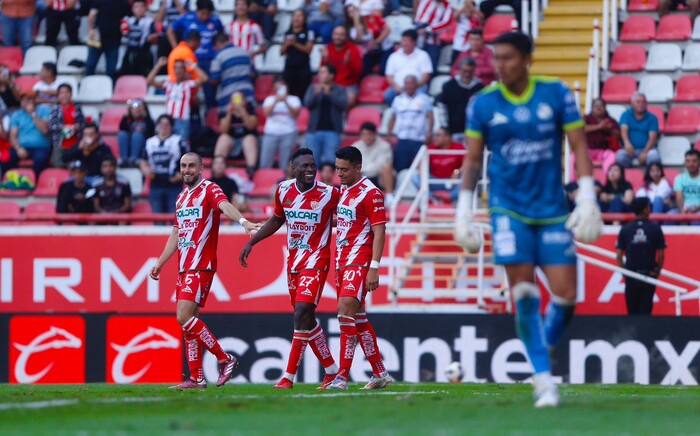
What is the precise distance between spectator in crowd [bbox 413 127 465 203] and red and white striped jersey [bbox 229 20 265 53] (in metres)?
4.38

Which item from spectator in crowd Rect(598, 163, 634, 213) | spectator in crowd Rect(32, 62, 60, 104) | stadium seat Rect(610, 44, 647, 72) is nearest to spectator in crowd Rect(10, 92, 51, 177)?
spectator in crowd Rect(32, 62, 60, 104)

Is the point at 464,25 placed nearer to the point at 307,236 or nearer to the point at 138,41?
the point at 138,41

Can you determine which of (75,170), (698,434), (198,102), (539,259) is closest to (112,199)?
(75,170)

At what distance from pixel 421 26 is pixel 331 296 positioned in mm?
5252

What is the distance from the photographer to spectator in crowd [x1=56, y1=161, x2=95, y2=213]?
22.2 m

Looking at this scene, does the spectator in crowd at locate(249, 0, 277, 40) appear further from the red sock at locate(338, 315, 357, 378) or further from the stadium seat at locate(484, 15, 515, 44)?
the red sock at locate(338, 315, 357, 378)

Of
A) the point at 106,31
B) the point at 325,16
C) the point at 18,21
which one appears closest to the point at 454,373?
the point at 325,16

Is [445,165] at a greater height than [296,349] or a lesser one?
greater

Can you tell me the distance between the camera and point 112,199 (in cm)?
2217

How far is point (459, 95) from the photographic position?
21.8m

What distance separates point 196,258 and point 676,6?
13.8 m

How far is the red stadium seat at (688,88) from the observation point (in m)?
22.9

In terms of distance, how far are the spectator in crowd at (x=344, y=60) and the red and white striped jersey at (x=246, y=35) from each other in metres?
1.51

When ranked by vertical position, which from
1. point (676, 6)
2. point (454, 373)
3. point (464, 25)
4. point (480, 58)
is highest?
point (676, 6)
